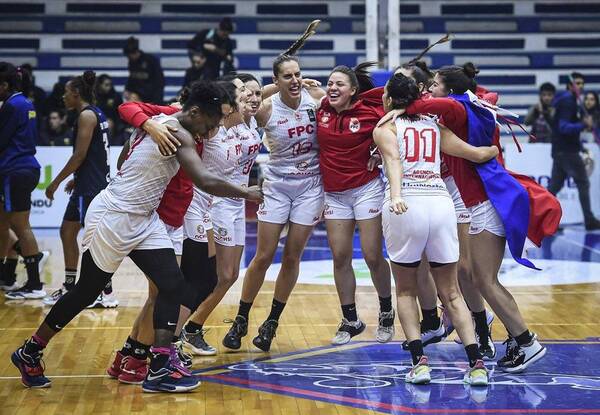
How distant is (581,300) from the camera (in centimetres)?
927

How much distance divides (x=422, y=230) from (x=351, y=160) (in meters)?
1.26

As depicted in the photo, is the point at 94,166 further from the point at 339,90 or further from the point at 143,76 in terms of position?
the point at 143,76

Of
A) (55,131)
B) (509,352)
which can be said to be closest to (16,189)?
(509,352)

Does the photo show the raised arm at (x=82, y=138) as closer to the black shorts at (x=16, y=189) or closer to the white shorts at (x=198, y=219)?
the black shorts at (x=16, y=189)

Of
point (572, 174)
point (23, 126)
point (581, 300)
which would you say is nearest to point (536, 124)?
point (572, 174)

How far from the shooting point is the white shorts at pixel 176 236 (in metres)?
6.55

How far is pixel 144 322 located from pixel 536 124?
10694 mm

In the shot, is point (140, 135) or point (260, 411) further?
point (140, 135)

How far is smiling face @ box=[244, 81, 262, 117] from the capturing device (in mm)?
7117

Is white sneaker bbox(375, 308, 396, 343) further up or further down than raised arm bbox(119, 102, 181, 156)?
further down

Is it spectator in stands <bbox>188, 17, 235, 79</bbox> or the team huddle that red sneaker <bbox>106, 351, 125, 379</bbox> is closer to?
the team huddle

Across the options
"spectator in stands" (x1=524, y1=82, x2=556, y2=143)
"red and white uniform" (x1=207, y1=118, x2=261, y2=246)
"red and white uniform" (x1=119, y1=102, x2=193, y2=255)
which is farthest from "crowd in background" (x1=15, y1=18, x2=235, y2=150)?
"red and white uniform" (x1=119, y1=102, x2=193, y2=255)

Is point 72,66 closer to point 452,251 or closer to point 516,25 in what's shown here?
point 516,25

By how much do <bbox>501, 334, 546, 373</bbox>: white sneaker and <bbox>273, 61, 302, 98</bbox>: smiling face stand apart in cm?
226
